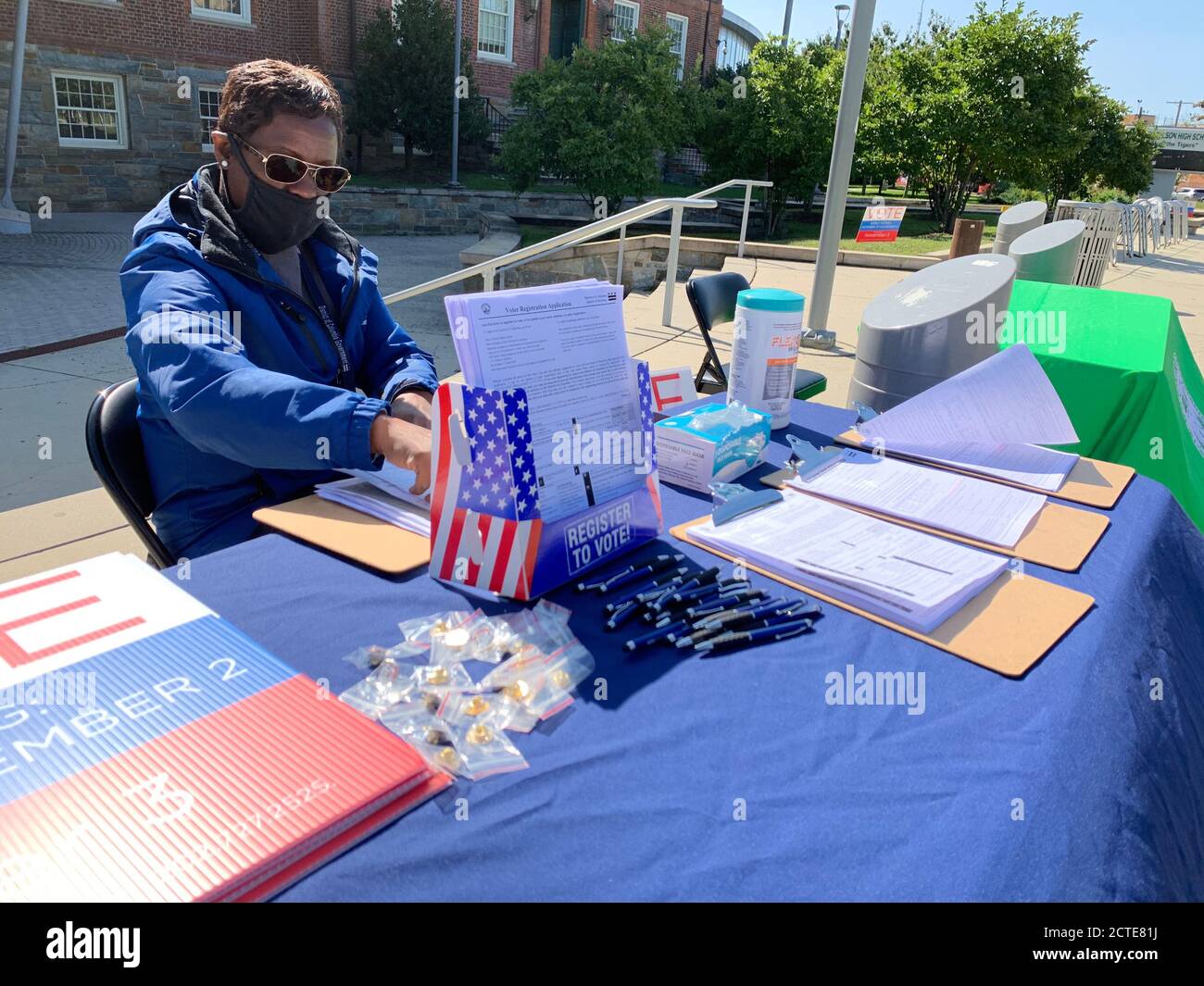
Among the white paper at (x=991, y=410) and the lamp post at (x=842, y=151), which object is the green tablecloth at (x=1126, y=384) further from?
the lamp post at (x=842, y=151)

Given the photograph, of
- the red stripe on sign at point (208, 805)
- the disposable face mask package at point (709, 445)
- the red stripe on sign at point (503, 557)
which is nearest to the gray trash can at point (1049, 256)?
the disposable face mask package at point (709, 445)

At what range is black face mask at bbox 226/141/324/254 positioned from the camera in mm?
1912

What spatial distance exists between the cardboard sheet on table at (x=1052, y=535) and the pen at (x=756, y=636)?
1.46 ft

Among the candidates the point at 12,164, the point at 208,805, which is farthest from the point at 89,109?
the point at 208,805

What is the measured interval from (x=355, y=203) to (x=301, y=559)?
642 inches

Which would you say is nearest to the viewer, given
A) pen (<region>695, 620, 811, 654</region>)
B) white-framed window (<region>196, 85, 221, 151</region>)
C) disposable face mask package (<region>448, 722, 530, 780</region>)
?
disposable face mask package (<region>448, 722, 530, 780</region>)

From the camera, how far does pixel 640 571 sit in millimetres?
1303

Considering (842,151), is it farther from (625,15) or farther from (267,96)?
(625,15)

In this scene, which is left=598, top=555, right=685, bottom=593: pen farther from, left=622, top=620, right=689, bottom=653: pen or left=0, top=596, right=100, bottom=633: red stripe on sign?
left=0, top=596, right=100, bottom=633: red stripe on sign

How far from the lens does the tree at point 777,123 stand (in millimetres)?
15383

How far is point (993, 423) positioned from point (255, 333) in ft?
5.70

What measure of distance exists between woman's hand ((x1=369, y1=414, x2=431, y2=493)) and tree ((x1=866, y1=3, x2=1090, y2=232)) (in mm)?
14987

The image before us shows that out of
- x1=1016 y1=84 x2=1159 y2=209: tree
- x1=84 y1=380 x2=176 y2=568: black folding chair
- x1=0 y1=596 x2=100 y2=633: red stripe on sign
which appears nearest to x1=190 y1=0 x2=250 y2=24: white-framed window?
x1=1016 y1=84 x2=1159 y2=209: tree
